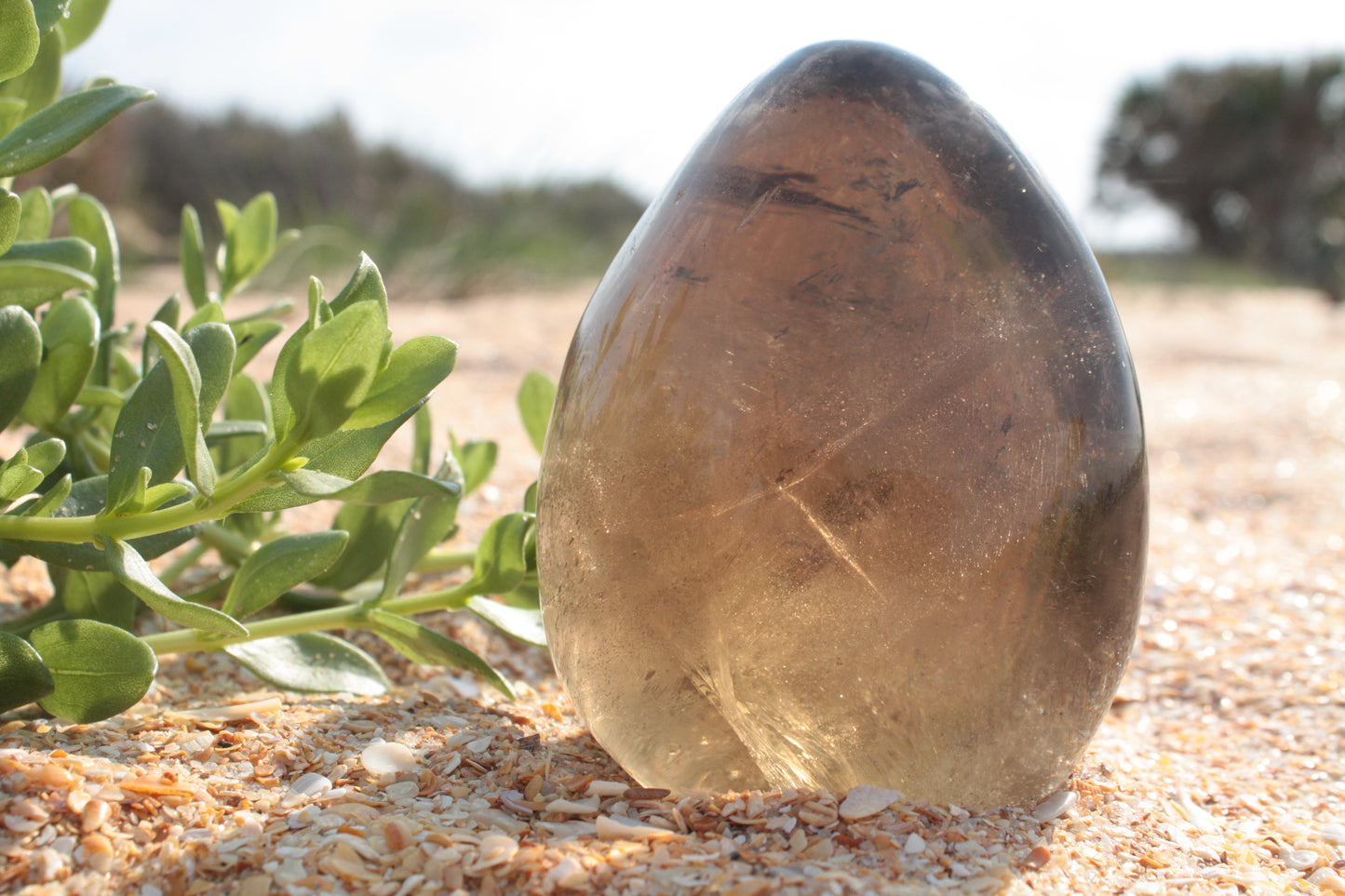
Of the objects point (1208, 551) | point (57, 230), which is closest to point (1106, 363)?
point (1208, 551)

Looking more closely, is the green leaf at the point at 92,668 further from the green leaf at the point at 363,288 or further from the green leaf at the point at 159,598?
the green leaf at the point at 363,288

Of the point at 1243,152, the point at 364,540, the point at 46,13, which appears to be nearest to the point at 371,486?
the point at 364,540

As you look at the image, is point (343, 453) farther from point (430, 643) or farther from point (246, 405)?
point (246, 405)

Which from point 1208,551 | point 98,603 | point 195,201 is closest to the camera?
point 98,603

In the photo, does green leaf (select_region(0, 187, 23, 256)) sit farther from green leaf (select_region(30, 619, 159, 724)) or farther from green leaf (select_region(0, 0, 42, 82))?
green leaf (select_region(30, 619, 159, 724))

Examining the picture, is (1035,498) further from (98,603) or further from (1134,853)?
(98,603)

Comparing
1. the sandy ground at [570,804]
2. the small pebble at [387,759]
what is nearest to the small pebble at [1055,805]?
the sandy ground at [570,804]
